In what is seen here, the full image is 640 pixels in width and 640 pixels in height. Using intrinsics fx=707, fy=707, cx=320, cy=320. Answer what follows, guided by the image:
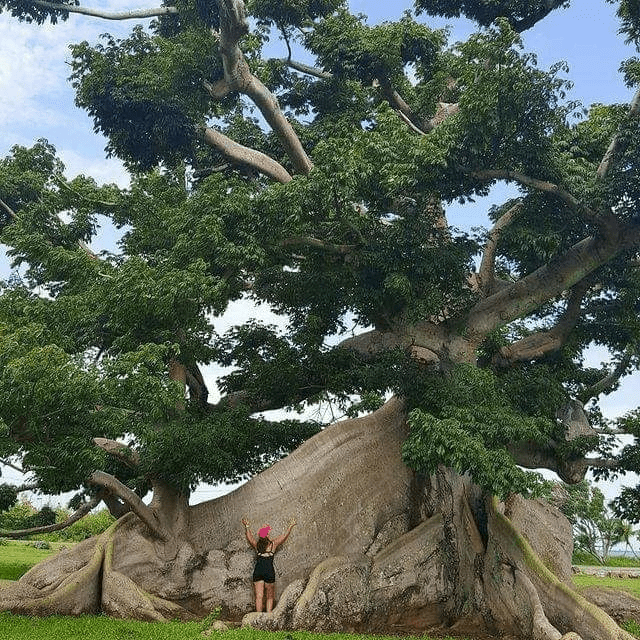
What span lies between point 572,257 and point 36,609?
33.3 feet

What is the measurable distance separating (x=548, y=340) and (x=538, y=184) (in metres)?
3.87

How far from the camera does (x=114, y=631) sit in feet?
28.5

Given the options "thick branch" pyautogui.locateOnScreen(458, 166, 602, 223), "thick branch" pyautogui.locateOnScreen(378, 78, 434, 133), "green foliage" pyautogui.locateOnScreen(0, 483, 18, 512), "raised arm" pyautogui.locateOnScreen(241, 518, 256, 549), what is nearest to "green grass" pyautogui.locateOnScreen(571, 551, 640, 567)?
"thick branch" pyautogui.locateOnScreen(378, 78, 434, 133)

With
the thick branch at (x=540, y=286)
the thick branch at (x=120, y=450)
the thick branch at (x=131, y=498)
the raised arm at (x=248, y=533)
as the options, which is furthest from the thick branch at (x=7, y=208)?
the thick branch at (x=540, y=286)

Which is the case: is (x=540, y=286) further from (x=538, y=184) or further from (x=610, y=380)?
(x=610, y=380)

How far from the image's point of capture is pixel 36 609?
9.69 metres

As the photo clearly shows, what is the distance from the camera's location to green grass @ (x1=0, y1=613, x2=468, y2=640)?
8.34 meters

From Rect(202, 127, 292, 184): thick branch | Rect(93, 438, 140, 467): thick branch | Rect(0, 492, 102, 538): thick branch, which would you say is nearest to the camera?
Rect(93, 438, 140, 467): thick branch

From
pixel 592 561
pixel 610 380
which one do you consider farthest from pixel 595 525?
pixel 610 380

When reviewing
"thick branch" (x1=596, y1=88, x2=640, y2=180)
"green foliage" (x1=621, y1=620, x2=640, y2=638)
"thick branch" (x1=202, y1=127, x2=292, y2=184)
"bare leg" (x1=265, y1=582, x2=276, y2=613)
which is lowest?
"green foliage" (x1=621, y1=620, x2=640, y2=638)

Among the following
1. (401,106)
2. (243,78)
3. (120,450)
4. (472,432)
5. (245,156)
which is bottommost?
(472,432)

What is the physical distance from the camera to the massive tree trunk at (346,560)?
9.97 m

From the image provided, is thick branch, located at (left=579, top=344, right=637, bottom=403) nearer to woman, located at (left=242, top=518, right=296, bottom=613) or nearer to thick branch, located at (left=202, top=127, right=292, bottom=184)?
woman, located at (left=242, top=518, right=296, bottom=613)

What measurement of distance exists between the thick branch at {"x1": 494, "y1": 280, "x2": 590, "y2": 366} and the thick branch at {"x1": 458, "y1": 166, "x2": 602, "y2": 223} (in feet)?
8.97
